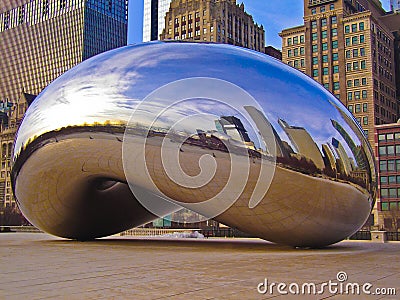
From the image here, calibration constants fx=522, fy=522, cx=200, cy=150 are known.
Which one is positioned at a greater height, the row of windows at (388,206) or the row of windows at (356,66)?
the row of windows at (356,66)

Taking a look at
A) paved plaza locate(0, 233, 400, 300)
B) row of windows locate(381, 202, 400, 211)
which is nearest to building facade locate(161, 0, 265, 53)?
row of windows locate(381, 202, 400, 211)

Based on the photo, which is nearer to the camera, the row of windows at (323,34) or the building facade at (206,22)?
the row of windows at (323,34)

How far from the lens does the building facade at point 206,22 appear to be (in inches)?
4432

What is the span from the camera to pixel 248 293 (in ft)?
18.7

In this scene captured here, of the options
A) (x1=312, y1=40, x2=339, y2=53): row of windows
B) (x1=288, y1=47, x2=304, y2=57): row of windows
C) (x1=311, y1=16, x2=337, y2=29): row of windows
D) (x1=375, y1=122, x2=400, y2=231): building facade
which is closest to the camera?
(x1=375, y1=122, x2=400, y2=231): building facade

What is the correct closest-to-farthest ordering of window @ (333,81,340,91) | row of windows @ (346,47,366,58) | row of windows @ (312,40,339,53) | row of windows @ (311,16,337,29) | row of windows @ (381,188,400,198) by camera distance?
row of windows @ (381,188,400,198) → row of windows @ (346,47,366,58) → window @ (333,81,340,91) → row of windows @ (312,40,339,53) → row of windows @ (311,16,337,29)

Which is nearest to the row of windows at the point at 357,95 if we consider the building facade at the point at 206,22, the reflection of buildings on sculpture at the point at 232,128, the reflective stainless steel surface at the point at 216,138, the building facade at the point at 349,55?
the building facade at the point at 349,55

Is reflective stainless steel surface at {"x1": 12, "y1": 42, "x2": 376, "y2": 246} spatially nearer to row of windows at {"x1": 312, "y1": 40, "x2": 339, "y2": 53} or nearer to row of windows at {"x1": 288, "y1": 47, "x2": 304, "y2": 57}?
row of windows at {"x1": 312, "y1": 40, "x2": 339, "y2": 53}

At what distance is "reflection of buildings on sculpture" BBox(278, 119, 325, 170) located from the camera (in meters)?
10.4

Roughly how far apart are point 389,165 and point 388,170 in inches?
33.4

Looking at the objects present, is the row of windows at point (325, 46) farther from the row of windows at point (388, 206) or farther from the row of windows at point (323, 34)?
the row of windows at point (388, 206)

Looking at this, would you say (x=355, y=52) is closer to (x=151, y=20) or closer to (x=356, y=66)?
(x=356, y=66)

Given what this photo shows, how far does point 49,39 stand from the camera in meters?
144

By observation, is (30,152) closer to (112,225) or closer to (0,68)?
(112,225)
